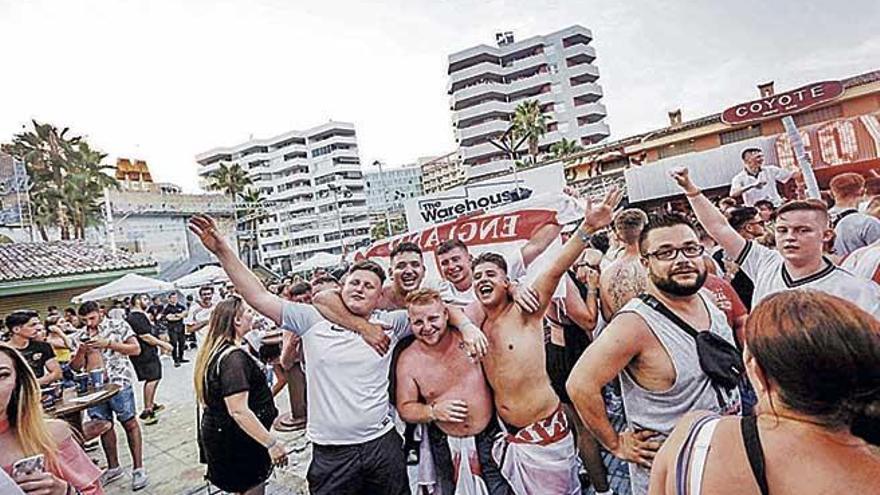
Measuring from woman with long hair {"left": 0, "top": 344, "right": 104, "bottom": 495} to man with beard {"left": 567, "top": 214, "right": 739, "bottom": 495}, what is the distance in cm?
211

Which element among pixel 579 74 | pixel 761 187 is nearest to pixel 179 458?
pixel 761 187

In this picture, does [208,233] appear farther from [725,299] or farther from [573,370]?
[725,299]

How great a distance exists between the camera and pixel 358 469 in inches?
113

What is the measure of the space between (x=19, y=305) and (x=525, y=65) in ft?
177

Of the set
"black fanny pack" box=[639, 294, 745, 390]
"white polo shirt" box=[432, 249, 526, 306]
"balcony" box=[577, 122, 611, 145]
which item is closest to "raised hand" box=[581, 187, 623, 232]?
"black fanny pack" box=[639, 294, 745, 390]

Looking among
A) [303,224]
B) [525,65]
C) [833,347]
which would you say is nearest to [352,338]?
[833,347]

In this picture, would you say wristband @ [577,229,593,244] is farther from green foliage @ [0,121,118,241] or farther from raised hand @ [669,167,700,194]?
green foliage @ [0,121,118,241]

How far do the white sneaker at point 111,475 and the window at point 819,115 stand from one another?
83.9ft

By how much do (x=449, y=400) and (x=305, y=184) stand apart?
84415mm

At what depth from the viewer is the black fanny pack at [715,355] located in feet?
6.70

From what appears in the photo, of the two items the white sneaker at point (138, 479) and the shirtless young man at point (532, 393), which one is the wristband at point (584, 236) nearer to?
the shirtless young man at point (532, 393)

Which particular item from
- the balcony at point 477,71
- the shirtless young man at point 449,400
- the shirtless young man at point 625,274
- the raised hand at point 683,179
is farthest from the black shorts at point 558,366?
the balcony at point 477,71

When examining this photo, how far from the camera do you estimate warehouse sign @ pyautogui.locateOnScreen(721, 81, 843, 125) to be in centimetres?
1163

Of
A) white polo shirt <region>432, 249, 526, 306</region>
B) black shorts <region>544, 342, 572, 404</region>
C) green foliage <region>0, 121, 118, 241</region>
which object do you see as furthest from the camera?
green foliage <region>0, 121, 118, 241</region>
